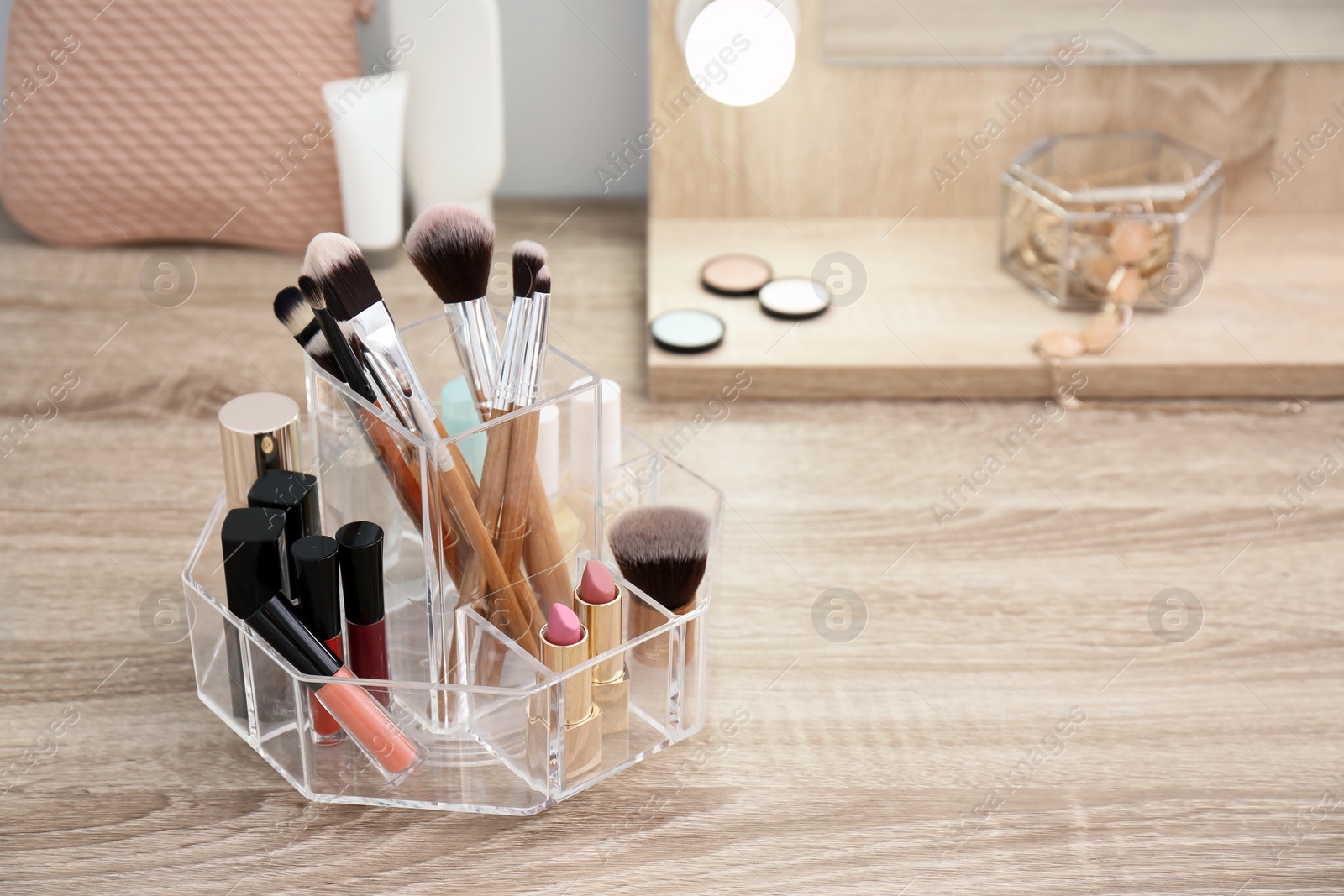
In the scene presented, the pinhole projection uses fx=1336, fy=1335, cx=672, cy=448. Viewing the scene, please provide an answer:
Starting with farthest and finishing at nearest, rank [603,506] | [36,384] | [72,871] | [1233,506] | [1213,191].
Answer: [1213,191] → [36,384] → [1233,506] → [603,506] → [72,871]

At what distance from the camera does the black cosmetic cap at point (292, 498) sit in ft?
1.97

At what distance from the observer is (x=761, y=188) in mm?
1145

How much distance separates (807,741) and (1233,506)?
1.16 ft

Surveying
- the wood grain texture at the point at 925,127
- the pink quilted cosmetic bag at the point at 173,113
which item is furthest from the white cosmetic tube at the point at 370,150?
the wood grain texture at the point at 925,127

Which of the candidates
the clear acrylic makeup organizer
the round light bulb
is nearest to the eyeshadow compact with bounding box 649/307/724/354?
the round light bulb

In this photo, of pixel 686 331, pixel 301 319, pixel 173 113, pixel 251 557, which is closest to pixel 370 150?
pixel 173 113

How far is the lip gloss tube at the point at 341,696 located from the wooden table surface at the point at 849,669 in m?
0.03

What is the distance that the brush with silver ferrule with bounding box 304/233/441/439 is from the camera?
1.84 ft

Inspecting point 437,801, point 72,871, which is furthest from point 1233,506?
point 72,871

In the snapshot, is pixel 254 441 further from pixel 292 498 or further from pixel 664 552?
pixel 664 552

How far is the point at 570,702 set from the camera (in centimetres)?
60

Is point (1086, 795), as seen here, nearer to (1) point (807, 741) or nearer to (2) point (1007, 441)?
(1) point (807, 741)

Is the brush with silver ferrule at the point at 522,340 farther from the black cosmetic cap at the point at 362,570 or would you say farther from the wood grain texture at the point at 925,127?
the wood grain texture at the point at 925,127

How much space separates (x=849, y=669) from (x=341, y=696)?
262 mm
